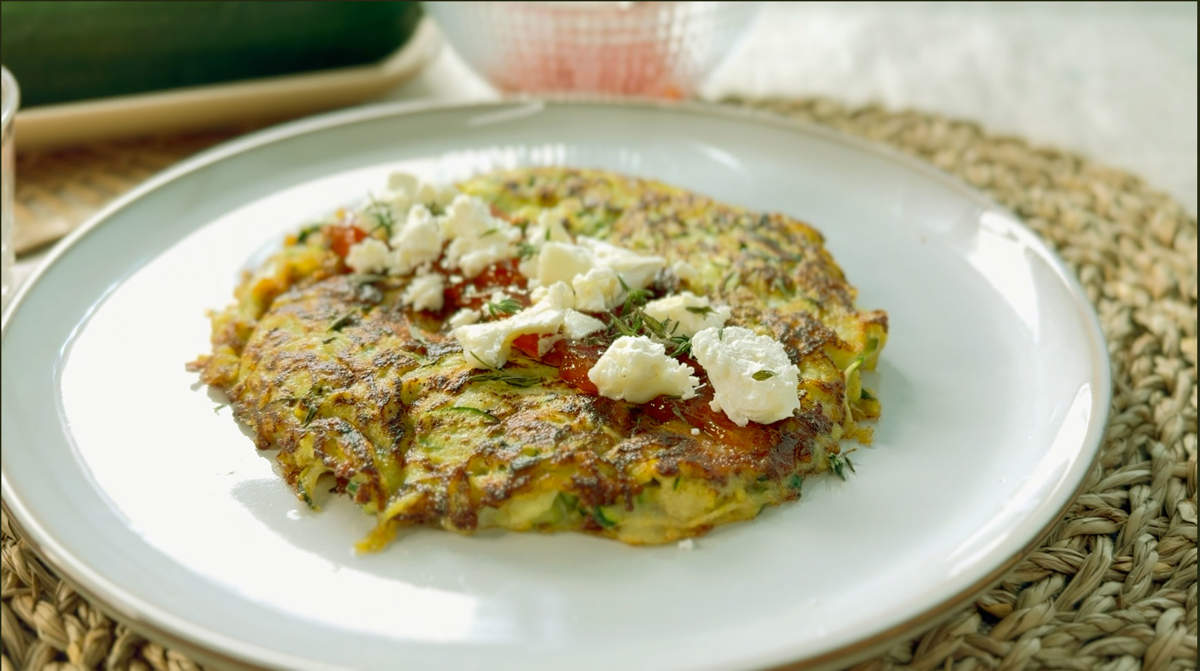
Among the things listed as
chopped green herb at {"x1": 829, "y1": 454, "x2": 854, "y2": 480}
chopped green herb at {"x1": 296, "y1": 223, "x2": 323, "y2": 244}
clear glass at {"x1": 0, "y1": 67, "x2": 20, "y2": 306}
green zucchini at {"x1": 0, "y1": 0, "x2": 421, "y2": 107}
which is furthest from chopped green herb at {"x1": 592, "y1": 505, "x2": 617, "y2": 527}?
green zucchini at {"x1": 0, "y1": 0, "x2": 421, "y2": 107}

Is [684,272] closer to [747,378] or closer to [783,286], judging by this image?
[783,286]

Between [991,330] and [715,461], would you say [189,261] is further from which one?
[991,330]

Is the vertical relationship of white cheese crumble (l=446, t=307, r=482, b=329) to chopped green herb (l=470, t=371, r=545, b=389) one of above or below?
below

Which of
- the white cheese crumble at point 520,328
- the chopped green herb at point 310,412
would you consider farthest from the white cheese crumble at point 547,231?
the chopped green herb at point 310,412

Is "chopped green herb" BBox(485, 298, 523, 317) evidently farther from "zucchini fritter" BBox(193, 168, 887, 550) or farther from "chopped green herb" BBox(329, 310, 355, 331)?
"chopped green herb" BBox(329, 310, 355, 331)

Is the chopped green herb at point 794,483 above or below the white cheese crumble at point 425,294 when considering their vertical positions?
above

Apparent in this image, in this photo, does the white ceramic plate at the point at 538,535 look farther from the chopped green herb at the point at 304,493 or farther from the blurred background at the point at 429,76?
the blurred background at the point at 429,76

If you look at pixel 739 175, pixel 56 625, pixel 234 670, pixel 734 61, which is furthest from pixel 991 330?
pixel 734 61
